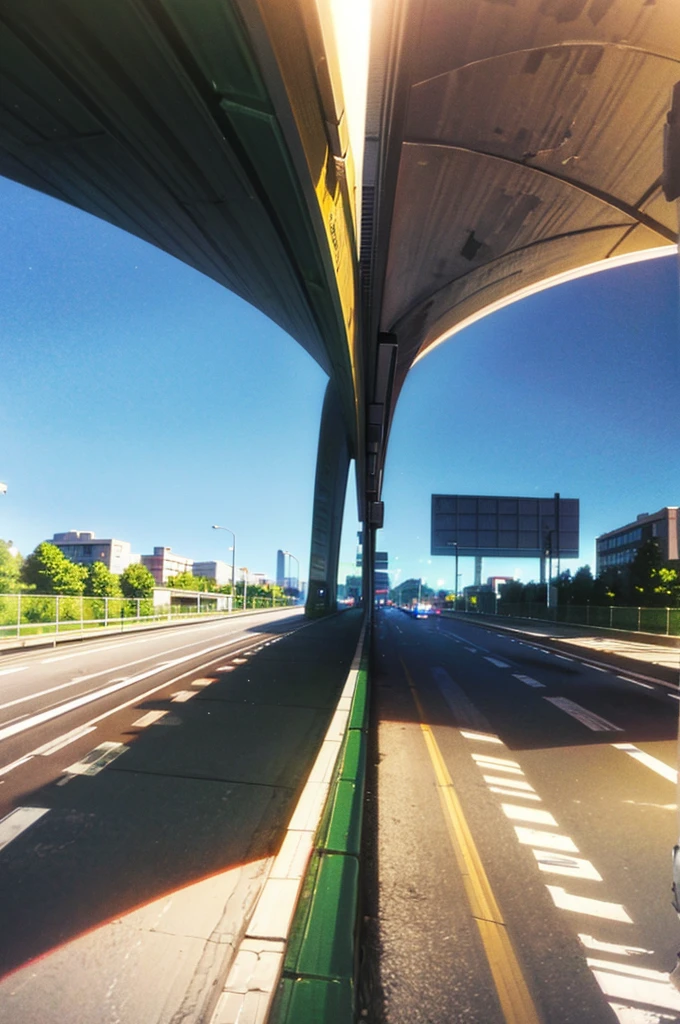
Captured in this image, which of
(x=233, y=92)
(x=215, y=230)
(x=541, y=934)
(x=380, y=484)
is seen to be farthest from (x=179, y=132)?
(x=380, y=484)

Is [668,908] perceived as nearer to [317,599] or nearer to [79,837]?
[79,837]

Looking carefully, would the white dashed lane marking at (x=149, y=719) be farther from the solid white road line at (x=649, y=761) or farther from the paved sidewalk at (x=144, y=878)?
the solid white road line at (x=649, y=761)

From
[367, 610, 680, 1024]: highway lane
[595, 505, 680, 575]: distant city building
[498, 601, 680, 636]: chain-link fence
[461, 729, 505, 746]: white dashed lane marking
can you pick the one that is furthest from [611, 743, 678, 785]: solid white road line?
[595, 505, 680, 575]: distant city building

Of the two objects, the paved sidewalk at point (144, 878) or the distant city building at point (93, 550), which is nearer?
the paved sidewalk at point (144, 878)

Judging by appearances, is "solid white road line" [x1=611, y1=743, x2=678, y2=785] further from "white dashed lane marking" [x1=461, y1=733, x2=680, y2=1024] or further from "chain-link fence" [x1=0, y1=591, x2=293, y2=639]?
"chain-link fence" [x1=0, y1=591, x2=293, y2=639]

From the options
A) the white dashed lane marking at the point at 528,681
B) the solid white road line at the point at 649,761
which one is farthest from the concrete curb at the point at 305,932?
the white dashed lane marking at the point at 528,681

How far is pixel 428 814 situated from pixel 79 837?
286 centimetres

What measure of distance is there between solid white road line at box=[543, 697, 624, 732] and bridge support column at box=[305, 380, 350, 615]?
3468 centimetres

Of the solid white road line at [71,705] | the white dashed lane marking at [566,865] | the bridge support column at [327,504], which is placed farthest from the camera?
the bridge support column at [327,504]

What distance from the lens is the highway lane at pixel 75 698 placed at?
701 centimetres

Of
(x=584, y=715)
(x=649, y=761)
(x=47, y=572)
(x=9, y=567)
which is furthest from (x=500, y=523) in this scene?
(x=9, y=567)

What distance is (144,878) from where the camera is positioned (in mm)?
4148

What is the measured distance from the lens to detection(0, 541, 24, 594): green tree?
303 ft

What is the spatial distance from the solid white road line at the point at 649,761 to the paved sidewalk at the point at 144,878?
3.90m
